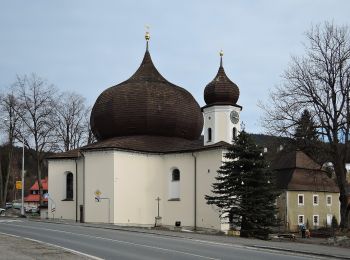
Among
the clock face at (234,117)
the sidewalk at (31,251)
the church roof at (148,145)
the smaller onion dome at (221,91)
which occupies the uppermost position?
the smaller onion dome at (221,91)

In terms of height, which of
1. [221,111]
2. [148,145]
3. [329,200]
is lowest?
[329,200]

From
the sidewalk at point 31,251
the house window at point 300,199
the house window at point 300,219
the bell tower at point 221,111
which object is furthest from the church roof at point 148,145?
the sidewalk at point 31,251

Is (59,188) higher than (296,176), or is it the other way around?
(296,176)

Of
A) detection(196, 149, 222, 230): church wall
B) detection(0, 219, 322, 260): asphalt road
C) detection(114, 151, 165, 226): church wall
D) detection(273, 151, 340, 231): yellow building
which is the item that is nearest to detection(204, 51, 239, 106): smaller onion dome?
detection(196, 149, 222, 230): church wall

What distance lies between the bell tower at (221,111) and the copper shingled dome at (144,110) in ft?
10.6

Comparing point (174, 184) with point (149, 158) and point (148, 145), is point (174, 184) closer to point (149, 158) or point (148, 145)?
point (149, 158)

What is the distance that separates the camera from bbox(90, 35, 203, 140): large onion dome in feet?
145

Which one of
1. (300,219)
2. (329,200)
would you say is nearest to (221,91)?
(300,219)

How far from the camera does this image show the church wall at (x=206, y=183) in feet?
128

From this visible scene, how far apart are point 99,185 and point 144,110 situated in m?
7.38

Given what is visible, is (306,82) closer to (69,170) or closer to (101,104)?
(101,104)

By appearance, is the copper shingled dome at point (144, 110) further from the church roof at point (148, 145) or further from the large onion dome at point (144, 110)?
the church roof at point (148, 145)

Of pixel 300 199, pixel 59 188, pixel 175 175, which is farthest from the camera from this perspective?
pixel 300 199

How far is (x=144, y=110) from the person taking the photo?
44.0 m
